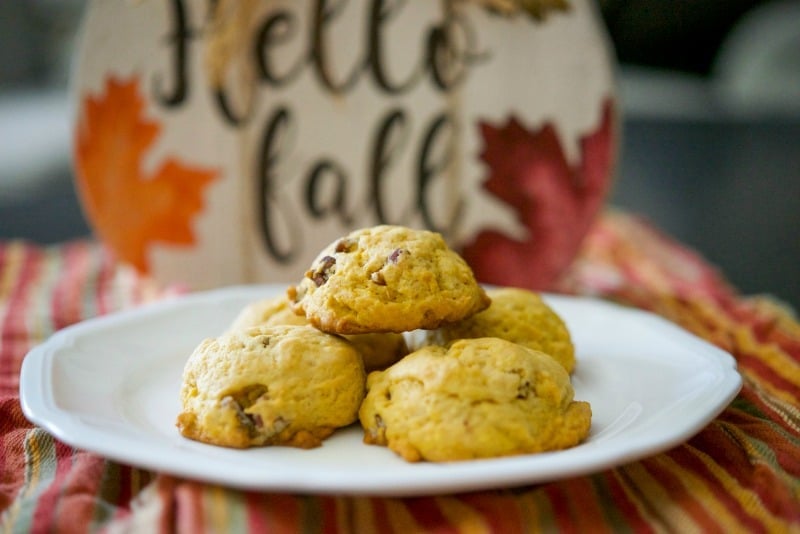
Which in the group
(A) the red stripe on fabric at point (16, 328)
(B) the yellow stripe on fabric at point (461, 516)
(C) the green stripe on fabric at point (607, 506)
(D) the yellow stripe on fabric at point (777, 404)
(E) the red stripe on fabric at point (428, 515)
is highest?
(B) the yellow stripe on fabric at point (461, 516)

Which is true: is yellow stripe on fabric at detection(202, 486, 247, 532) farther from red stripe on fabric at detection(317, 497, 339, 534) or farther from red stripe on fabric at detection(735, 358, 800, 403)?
red stripe on fabric at detection(735, 358, 800, 403)

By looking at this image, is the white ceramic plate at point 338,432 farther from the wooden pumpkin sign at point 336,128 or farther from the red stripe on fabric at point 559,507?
the wooden pumpkin sign at point 336,128

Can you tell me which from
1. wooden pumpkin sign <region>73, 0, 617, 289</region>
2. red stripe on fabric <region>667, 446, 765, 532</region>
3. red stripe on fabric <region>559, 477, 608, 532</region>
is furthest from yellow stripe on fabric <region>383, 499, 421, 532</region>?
wooden pumpkin sign <region>73, 0, 617, 289</region>

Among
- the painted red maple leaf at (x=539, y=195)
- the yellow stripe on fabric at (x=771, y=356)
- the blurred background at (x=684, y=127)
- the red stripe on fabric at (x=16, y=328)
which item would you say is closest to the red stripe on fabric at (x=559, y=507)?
the yellow stripe on fabric at (x=771, y=356)

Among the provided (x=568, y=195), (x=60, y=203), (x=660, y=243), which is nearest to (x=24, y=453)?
(x=568, y=195)

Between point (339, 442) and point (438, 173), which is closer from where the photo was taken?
point (339, 442)

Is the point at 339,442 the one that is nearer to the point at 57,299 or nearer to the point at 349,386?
the point at 349,386
